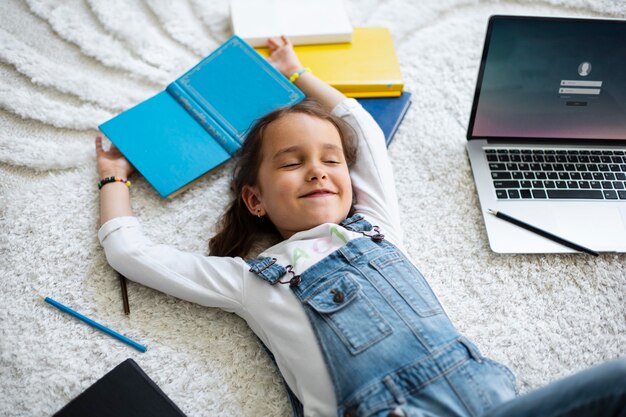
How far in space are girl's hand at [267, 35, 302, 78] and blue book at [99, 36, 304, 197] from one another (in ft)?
0.20

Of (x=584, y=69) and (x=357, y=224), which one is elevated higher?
(x=584, y=69)

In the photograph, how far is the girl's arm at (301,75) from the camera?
3.71 ft

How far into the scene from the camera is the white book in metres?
1.28

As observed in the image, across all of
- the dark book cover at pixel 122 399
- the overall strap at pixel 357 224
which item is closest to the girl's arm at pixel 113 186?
the dark book cover at pixel 122 399

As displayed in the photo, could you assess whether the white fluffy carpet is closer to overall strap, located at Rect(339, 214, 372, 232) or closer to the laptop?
the laptop

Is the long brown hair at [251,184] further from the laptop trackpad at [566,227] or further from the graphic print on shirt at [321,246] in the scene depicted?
the laptop trackpad at [566,227]

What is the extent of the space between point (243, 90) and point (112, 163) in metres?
0.31

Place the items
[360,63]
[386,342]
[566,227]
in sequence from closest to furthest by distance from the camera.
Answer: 1. [386,342]
2. [566,227]
3. [360,63]

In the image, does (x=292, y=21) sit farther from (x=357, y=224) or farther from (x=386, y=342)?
(x=386, y=342)

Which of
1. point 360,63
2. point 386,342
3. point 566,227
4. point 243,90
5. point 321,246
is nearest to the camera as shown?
point 386,342

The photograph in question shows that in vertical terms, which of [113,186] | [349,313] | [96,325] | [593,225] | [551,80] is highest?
[551,80]

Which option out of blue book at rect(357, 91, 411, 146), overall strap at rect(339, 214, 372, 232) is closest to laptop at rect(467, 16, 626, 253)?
blue book at rect(357, 91, 411, 146)

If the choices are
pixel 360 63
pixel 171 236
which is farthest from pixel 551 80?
pixel 171 236

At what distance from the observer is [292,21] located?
131 cm
